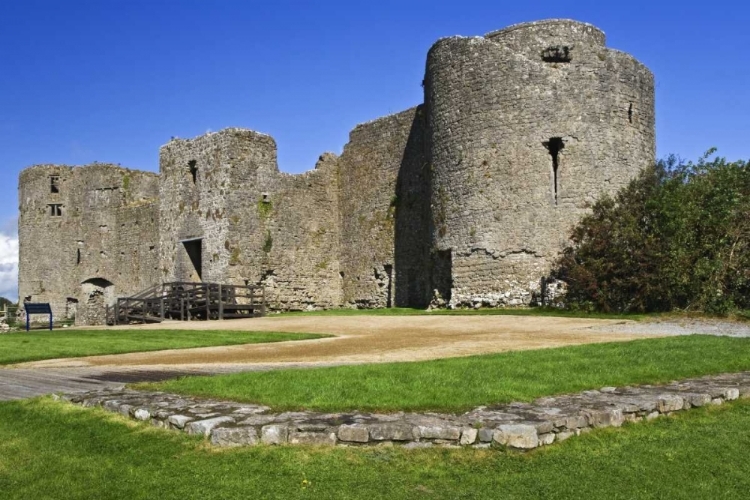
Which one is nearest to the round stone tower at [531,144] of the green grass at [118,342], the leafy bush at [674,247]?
the leafy bush at [674,247]

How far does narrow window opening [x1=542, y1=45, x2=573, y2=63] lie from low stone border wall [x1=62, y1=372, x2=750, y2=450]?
656 inches

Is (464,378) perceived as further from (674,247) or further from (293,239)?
(293,239)

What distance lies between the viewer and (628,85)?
22.8 metres

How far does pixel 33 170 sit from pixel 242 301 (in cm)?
1778

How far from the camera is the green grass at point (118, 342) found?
43.5ft

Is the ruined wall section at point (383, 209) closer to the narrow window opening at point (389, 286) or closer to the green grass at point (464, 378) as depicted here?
the narrow window opening at point (389, 286)

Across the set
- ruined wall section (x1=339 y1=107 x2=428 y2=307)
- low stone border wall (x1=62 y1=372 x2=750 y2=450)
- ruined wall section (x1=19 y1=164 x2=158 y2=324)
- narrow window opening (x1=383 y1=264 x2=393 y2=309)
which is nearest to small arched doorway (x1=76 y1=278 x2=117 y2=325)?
ruined wall section (x1=19 y1=164 x2=158 y2=324)

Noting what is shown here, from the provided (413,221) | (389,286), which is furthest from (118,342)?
(389,286)

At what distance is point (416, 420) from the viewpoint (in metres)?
6.16

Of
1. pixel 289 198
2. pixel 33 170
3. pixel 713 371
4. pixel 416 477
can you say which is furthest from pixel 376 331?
pixel 33 170

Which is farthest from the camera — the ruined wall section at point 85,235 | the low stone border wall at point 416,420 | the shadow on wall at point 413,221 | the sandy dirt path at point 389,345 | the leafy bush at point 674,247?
the ruined wall section at point 85,235

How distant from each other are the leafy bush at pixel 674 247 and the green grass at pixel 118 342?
8.28 meters

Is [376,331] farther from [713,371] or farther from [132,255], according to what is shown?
[132,255]

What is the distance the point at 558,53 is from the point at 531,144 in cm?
296
